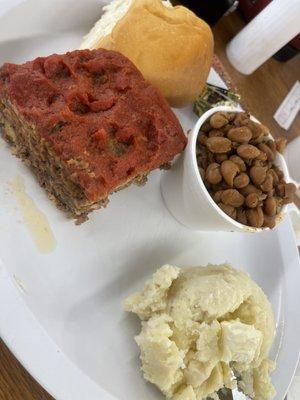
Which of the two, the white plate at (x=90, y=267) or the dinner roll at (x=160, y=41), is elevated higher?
the dinner roll at (x=160, y=41)

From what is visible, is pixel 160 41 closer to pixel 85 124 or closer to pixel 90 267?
pixel 85 124

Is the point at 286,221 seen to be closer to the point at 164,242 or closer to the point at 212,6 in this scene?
the point at 164,242

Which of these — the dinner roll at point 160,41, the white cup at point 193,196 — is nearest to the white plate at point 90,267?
the white cup at point 193,196

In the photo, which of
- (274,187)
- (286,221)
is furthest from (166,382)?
(286,221)

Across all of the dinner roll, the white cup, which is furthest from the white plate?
the dinner roll

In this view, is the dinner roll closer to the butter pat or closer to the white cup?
the white cup

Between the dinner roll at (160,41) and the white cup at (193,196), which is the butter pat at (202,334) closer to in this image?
the white cup at (193,196)
